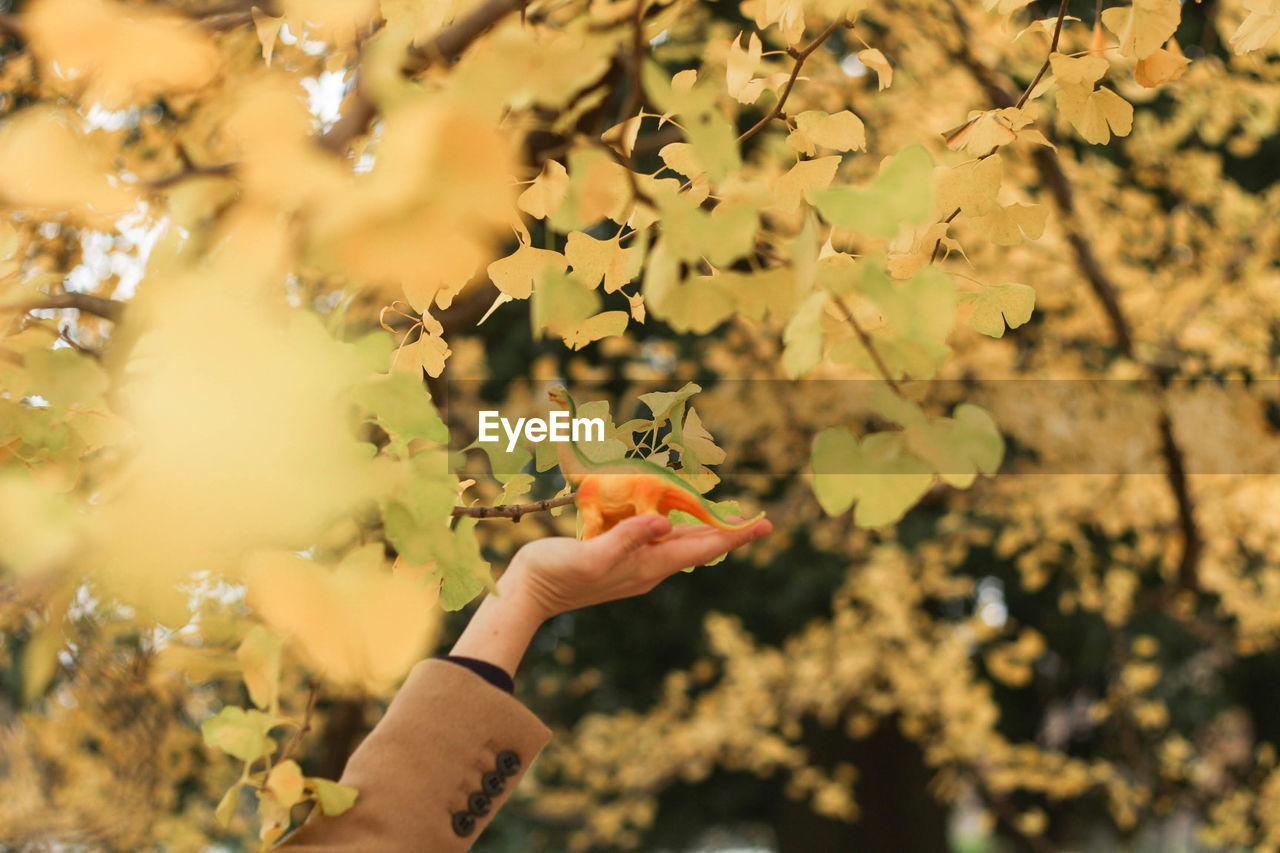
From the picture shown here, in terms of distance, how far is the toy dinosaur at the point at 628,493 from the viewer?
931mm

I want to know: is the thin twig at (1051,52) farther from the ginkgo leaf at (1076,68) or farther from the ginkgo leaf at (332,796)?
the ginkgo leaf at (332,796)

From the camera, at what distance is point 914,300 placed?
23.7 inches

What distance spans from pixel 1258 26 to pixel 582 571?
3.03 feet

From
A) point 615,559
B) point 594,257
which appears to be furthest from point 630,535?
point 594,257

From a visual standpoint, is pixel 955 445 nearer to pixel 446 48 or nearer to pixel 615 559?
pixel 615 559

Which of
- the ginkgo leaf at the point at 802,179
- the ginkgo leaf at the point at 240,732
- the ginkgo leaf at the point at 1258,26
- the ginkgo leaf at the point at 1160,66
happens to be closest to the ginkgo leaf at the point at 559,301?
the ginkgo leaf at the point at 802,179

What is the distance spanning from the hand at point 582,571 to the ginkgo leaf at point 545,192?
0.34 metres

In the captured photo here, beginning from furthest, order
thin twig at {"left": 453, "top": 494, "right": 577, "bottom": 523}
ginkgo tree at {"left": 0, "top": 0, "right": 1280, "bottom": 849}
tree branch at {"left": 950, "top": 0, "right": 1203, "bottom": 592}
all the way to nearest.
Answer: tree branch at {"left": 950, "top": 0, "right": 1203, "bottom": 592}
thin twig at {"left": 453, "top": 494, "right": 577, "bottom": 523}
ginkgo tree at {"left": 0, "top": 0, "right": 1280, "bottom": 849}

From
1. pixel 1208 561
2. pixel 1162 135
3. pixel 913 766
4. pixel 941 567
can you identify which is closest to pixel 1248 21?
pixel 1162 135

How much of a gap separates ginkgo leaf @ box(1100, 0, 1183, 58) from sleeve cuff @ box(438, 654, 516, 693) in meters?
0.90

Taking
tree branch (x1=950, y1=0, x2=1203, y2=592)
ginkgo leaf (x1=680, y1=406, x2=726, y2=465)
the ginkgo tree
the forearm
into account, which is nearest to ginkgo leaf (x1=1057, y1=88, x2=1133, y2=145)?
the ginkgo tree

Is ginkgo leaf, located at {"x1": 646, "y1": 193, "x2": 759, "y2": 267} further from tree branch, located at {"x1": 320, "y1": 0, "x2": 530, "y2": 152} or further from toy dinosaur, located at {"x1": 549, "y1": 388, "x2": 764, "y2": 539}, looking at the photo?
tree branch, located at {"x1": 320, "y1": 0, "x2": 530, "y2": 152}

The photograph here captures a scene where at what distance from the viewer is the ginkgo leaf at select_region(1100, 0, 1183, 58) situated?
2.93 feet

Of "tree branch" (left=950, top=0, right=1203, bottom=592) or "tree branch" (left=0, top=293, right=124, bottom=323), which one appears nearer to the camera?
"tree branch" (left=0, top=293, right=124, bottom=323)
